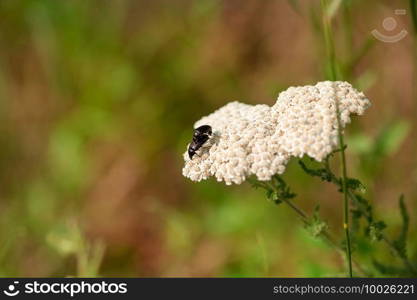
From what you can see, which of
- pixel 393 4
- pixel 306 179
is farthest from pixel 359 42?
pixel 306 179

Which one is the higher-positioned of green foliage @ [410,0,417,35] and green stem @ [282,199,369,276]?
green foliage @ [410,0,417,35]

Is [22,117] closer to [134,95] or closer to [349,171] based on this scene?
[134,95]

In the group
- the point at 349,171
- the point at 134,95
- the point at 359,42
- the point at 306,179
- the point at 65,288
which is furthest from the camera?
the point at 134,95

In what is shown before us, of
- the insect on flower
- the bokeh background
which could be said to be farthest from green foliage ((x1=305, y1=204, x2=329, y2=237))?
the bokeh background

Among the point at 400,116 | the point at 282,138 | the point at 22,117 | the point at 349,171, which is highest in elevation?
the point at 22,117

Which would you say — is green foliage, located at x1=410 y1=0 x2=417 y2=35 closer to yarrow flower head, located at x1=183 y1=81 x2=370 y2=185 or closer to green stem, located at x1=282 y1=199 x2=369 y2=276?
yarrow flower head, located at x1=183 y1=81 x2=370 y2=185

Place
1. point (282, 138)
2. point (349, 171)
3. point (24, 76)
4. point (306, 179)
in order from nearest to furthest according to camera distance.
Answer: point (282, 138) → point (349, 171) → point (306, 179) → point (24, 76)
